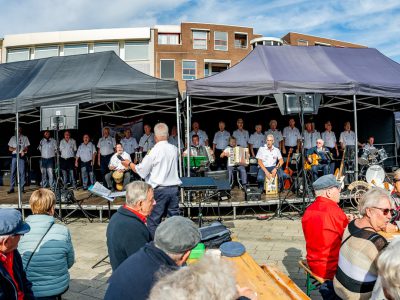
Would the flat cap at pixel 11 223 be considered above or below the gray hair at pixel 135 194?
below

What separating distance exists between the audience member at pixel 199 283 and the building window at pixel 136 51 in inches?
1397

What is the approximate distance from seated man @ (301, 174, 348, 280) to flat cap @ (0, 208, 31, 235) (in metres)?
2.25

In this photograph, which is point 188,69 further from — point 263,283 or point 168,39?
point 263,283

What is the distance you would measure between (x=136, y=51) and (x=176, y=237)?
35.6 metres

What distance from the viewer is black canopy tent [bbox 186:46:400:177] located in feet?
24.3

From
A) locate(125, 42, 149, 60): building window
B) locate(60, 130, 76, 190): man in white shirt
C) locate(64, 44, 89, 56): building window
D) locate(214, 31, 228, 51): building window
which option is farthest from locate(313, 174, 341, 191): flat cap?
locate(214, 31, 228, 51): building window

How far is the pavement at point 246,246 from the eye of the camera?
415cm

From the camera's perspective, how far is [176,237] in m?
1.86

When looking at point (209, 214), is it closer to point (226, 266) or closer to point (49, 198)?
point (49, 198)

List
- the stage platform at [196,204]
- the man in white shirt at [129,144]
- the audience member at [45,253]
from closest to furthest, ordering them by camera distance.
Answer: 1. the audience member at [45,253]
2. the stage platform at [196,204]
3. the man in white shirt at [129,144]

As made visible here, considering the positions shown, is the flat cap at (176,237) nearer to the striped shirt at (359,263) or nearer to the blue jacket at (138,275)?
the blue jacket at (138,275)

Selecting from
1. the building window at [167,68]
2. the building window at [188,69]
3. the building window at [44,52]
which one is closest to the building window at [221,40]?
the building window at [188,69]

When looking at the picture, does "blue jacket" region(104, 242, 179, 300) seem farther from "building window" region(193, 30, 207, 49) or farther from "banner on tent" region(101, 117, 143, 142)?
"building window" region(193, 30, 207, 49)

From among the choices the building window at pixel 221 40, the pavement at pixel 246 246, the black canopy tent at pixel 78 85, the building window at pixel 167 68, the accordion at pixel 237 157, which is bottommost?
the pavement at pixel 246 246
